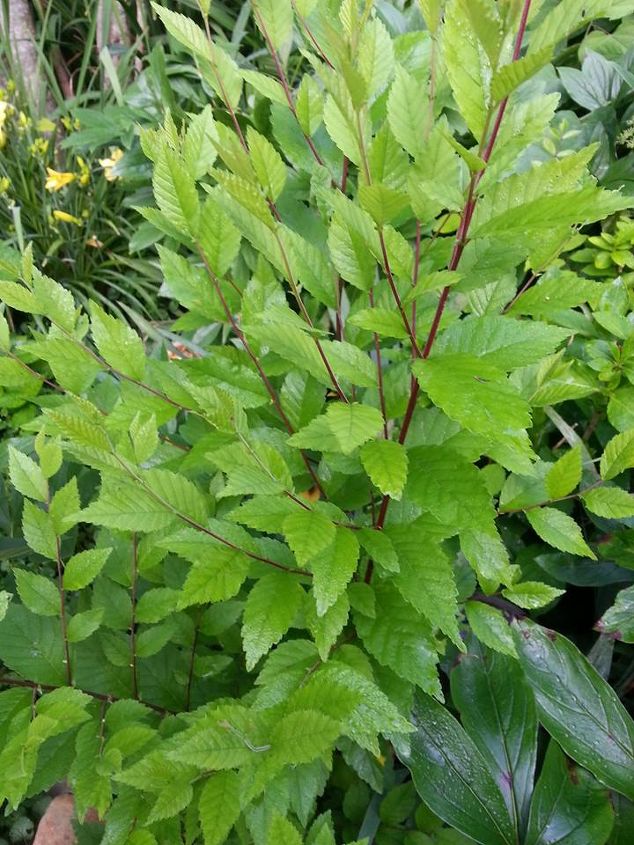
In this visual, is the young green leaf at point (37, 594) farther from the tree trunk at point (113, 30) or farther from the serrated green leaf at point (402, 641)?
the tree trunk at point (113, 30)

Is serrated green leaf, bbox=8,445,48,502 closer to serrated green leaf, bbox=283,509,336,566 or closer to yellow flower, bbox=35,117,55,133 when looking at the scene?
serrated green leaf, bbox=283,509,336,566

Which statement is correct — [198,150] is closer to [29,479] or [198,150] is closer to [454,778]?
[29,479]

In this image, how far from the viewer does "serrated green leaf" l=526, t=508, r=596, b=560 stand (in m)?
0.63

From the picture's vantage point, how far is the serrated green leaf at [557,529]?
63 centimetres

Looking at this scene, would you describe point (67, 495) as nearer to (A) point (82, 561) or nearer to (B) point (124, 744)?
(A) point (82, 561)

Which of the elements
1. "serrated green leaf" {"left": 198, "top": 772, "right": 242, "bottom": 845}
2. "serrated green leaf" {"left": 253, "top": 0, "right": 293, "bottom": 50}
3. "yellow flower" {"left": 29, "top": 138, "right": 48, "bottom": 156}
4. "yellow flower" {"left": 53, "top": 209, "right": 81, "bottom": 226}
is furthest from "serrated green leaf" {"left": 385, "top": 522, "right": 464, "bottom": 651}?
"yellow flower" {"left": 29, "top": 138, "right": 48, "bottom": 156}

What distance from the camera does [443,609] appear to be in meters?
0.51

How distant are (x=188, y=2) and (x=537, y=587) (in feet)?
7.45

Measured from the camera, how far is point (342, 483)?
654 millimetres

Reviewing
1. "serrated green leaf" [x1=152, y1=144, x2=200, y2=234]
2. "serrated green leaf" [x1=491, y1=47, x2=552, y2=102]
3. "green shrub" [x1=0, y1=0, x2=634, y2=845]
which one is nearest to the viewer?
"serrated green leaf" [x1=491, y1=47, x2=552, y2=102]

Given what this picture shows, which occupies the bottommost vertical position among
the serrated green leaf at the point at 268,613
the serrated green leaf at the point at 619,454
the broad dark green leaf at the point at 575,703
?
the broad dark green leaf at the point at 575,703

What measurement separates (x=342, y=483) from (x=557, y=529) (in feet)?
0.75

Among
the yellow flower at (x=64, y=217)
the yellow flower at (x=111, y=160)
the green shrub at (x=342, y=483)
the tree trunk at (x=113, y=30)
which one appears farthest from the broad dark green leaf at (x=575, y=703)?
the tree trunk at (x=113, y=30)

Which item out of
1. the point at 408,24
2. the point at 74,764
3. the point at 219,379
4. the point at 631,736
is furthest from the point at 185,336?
the point at 631,736
